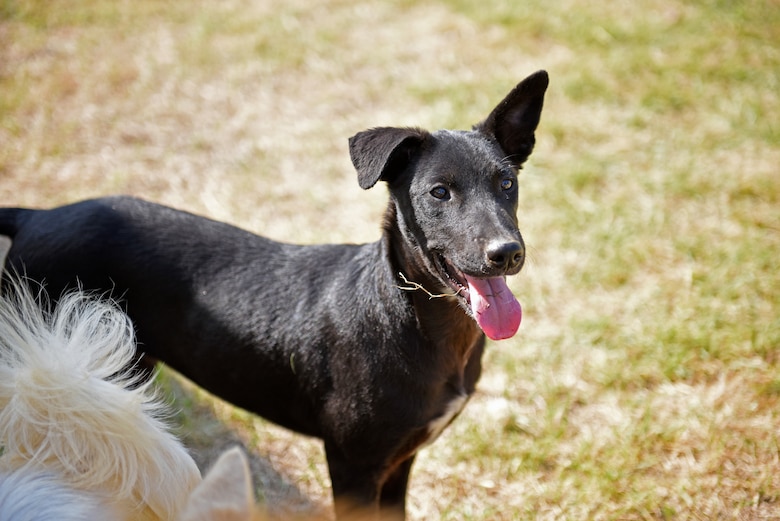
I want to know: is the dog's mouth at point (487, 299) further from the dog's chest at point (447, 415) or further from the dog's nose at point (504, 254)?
the dog's chest at point (447, 415)

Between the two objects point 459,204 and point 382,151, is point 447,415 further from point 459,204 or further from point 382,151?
point 382,151

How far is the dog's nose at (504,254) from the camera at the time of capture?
7.88ft

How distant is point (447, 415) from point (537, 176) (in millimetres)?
3356

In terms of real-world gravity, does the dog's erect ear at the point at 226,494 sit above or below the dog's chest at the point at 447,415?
above

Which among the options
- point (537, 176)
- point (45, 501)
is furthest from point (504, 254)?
point (537, 176)

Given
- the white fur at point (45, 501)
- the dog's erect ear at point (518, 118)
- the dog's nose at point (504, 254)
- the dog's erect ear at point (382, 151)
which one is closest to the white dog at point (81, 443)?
the white fur at point (45, 501)

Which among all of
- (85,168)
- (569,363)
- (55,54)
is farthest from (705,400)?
(55,54)

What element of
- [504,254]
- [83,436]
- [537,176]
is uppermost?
[504,254]

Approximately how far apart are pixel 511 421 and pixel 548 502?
0.53m

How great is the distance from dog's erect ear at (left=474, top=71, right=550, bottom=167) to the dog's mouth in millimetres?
645

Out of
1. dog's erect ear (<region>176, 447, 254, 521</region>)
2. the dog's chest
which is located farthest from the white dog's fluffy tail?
the dog's chest

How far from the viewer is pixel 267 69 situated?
7184 millimetres

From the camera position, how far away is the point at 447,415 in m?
2.81

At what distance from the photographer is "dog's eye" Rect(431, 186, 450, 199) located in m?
2.68
